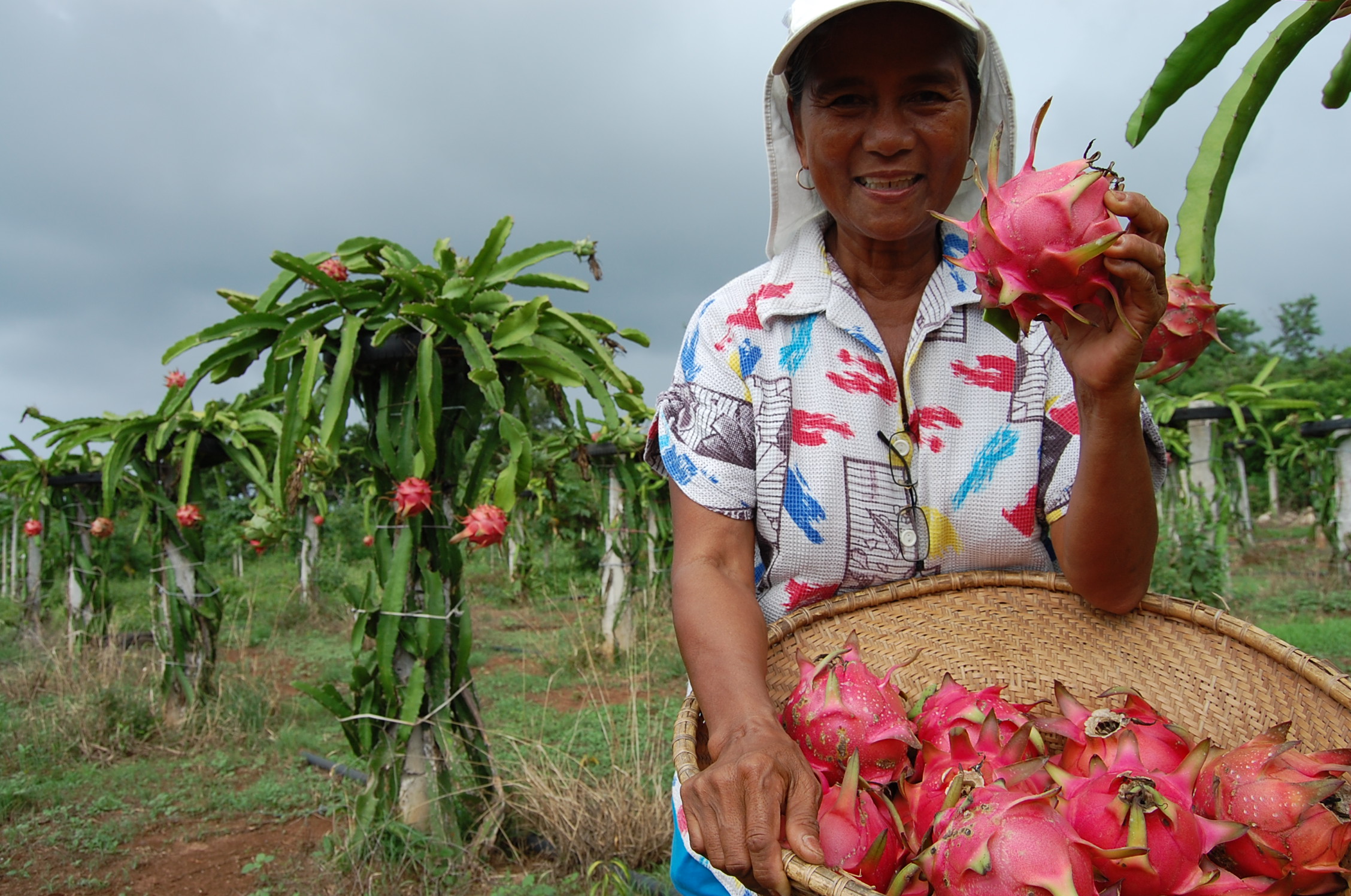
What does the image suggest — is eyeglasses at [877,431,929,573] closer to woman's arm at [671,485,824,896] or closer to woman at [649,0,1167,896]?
woman at [649,0,1167,896]

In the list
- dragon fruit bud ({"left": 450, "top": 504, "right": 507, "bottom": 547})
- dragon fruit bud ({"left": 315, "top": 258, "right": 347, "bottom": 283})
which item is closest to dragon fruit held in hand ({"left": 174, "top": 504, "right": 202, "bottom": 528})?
dragon fruit bud ({"left": 315, "top": 258, "right": 347, "bottom": 283})

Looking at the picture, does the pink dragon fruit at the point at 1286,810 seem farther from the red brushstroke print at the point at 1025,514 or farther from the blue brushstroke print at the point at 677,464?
the blue brushstroke print at the point at 677,464

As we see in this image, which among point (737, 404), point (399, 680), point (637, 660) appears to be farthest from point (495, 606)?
point (737, 404)

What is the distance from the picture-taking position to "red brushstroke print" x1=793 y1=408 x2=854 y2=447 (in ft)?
4.32

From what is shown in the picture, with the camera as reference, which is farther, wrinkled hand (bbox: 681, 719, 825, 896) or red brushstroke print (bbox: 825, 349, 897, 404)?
red brushstroke print (bbox: 825, 349, 897, 404)

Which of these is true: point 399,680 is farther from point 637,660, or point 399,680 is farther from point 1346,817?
point 637,660

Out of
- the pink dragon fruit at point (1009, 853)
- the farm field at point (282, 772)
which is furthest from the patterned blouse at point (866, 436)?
the farm field at point (282, 772)

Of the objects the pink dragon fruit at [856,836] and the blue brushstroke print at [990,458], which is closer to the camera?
the pink dragon fruit at [856,836]

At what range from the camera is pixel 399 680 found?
269 cm

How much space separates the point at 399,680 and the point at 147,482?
8.76 feet

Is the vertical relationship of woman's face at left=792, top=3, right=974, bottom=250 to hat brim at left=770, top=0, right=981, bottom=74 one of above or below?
below

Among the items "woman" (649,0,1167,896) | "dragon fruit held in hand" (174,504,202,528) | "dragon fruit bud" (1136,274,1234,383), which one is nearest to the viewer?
"dragon fruit bud" (1136,274,1234,383)

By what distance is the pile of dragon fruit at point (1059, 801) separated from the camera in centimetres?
90

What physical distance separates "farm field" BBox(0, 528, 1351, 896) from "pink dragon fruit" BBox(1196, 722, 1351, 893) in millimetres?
1921
